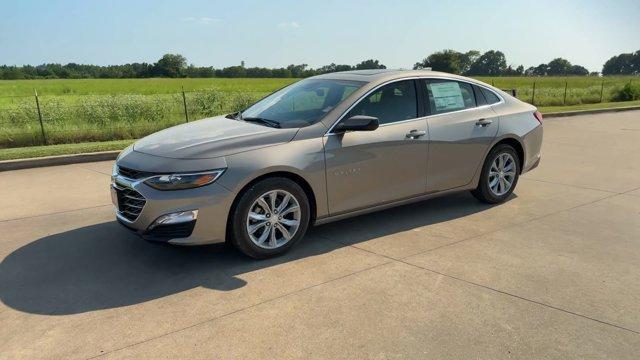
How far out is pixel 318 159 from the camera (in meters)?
4.57

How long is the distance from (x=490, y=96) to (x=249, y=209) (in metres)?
3.44

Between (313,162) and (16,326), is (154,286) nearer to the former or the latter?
(16,326)

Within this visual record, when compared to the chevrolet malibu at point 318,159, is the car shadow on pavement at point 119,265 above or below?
below

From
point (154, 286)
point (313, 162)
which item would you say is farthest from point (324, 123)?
point (154, 286)

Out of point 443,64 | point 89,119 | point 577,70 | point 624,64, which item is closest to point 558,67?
point 577,70

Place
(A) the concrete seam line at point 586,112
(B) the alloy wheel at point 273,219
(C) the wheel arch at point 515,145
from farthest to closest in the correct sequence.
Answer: (A) the concrete seam line at point 586,112 < (C) the wheel arch at point 515,145 < (B) the alloy wheel at point 273,219

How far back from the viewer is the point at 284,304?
366 centimetres

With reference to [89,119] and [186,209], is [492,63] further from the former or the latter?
[186,209]

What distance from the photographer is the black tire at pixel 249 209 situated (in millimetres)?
4230

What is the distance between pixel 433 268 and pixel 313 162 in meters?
1.37

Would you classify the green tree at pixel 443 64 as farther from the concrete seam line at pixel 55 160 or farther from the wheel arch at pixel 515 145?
the concrete seam line at pixel 55 160

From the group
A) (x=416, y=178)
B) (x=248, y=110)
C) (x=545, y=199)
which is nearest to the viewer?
(x=416, y=178)

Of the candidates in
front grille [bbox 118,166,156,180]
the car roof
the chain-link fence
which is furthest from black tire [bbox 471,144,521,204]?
the chain-link fence

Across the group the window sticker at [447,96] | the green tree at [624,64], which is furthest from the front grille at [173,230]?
the green tree at [624,64]
